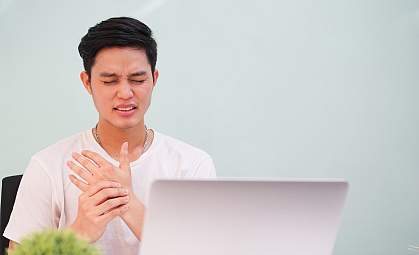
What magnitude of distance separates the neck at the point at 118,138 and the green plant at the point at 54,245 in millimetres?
1141

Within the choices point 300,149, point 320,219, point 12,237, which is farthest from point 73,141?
point 300,149

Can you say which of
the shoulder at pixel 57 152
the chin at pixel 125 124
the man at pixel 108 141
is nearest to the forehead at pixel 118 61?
the man at pixel 108 141

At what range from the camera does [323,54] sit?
11.9 ft

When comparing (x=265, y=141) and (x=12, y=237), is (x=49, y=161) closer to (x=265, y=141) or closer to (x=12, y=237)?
(x=12, y=237)

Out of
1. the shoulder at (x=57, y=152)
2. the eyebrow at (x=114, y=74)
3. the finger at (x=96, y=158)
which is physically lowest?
the finger at (x=96, y=158)

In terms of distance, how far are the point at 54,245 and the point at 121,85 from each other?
3.58 feet

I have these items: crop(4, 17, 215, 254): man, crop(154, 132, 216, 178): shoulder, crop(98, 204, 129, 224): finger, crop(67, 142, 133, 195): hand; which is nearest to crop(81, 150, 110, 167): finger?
crop(67, 142, 133, 195): hand

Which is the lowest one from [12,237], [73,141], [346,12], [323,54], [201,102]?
[12,237]

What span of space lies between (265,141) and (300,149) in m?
0.20

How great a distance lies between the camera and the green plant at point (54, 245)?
73 cm

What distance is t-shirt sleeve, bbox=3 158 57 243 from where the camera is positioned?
1.77m

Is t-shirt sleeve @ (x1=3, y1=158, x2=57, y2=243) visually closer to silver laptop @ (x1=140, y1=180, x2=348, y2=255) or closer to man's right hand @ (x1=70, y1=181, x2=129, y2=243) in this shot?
man's right hand @ (x1=70, y1=181, x2=129, y2=243)

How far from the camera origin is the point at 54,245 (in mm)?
734

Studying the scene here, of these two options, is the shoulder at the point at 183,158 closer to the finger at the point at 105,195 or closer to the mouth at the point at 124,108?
the mouth at the point at 124,108
